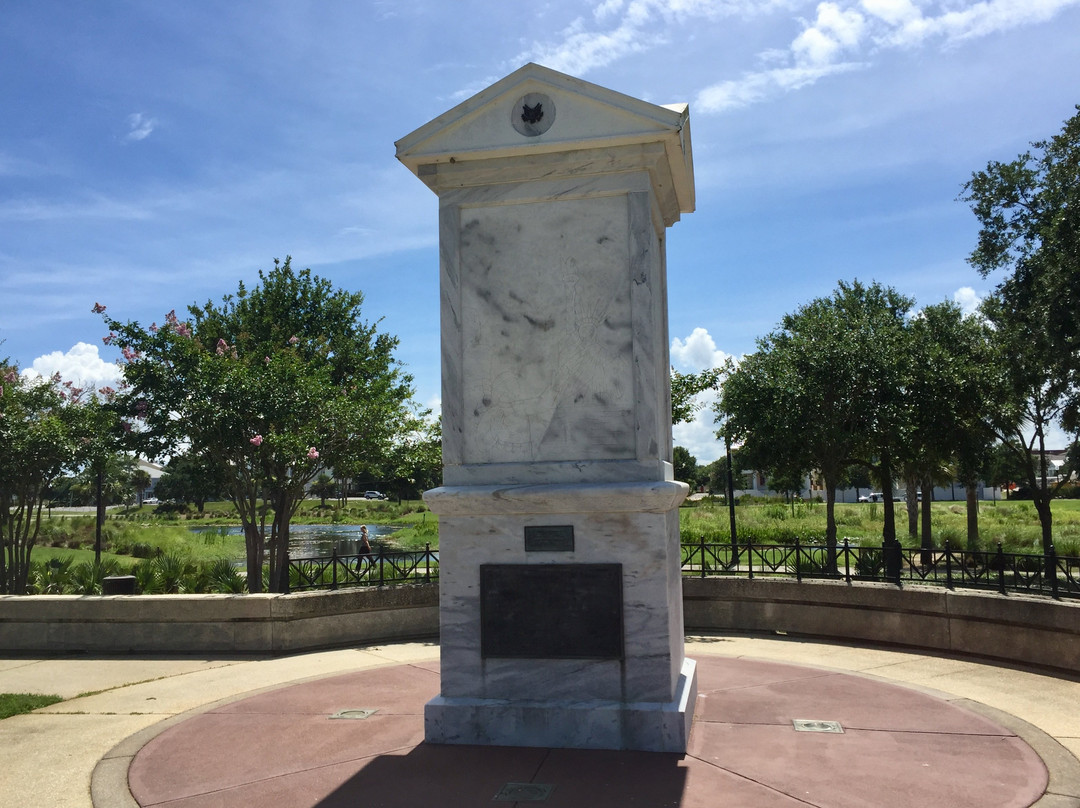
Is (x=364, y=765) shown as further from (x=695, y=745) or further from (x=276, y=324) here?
Answer: (x=276, y=324)

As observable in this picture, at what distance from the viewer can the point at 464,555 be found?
7035mm

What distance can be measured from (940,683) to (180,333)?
44.2ft

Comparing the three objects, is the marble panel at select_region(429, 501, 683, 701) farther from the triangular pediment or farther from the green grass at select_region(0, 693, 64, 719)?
the green grass at select_region(0, 693, 64, 719)

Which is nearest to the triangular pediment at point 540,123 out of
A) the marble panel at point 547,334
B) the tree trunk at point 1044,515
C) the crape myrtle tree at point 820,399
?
the marble panel at point 547,334

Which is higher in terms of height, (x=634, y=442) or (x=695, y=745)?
(x=634, y=442)

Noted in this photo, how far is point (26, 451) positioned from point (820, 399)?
50.1ft

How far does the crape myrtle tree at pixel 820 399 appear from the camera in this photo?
718 inches

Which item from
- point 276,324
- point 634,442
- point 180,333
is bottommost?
point 634,442

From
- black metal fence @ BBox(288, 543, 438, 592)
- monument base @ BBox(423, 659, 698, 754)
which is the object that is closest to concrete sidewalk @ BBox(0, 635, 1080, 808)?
monument base @ BBox(423, 659, 698, 754)

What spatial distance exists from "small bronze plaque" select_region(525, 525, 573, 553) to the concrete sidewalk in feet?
6.99

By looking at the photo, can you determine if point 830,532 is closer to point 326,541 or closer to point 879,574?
point 879,574

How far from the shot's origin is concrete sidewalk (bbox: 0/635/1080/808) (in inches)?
257

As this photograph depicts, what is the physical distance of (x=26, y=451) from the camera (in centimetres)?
1486

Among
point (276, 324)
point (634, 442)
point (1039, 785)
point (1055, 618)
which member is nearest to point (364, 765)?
point (634, 442)
